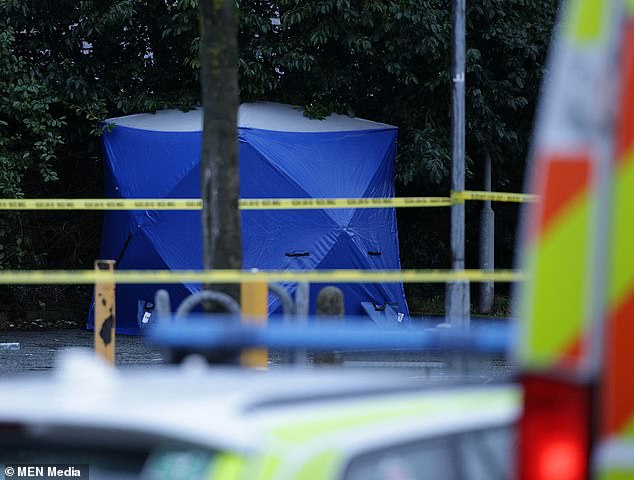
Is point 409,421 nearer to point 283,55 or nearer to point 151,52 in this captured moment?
point 283,55

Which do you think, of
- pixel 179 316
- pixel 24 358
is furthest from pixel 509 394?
pixel 24 358

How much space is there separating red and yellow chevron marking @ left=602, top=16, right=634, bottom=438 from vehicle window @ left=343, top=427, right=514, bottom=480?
43 cm

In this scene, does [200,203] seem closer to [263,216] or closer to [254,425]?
[263,216]

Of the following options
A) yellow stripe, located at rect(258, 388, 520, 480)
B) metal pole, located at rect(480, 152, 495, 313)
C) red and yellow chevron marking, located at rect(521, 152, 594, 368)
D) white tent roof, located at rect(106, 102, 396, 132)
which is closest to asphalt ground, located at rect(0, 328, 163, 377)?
white tent roof, located at rect(106, 102, 396, 132)

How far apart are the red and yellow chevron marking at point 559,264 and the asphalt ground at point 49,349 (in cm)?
1031

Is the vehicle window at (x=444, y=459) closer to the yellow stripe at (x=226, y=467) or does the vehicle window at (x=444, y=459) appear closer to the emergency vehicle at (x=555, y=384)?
the emergency vehicle at (x=555, y=384)

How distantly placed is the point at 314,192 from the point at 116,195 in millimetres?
2691

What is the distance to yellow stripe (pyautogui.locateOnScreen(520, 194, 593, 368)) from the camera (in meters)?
2.02

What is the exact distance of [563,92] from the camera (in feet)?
6.95

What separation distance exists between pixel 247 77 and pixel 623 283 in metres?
15.2

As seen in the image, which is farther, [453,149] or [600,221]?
[453,149]

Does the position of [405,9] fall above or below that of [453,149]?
above

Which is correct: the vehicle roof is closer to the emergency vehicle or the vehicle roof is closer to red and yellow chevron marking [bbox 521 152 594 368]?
the emergency vehicle

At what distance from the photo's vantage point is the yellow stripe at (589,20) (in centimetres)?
210
